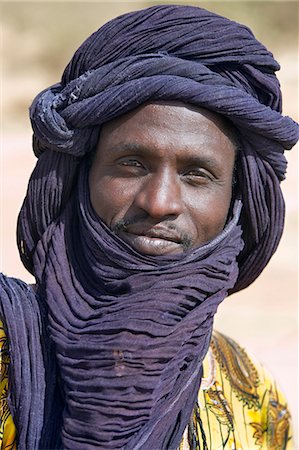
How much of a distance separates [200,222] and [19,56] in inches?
443

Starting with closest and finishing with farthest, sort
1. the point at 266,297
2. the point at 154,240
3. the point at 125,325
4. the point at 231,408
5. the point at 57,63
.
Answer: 1. the point at 125,325
2. the point at 154,240
3. the point at 231,408
4. the point at 266,297
5. the point at 57,63

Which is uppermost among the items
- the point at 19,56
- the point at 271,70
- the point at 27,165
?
the point at 19,56

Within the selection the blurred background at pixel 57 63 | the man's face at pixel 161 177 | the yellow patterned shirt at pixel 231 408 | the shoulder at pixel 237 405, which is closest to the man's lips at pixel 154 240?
the man's face at pixel 161 177

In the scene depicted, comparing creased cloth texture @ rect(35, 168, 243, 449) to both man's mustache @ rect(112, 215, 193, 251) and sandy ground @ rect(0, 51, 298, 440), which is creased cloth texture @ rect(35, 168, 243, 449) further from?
sandy ground @ rect(0, 51, 298, 440)

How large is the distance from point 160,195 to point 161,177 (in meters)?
0.06

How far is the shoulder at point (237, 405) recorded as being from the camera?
2.84 metres

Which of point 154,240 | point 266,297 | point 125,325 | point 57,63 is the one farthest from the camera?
point 57,63

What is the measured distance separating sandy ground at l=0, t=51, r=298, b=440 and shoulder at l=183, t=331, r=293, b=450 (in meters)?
2.28

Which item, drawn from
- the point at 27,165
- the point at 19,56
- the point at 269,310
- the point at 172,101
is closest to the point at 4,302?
the point at 172,101

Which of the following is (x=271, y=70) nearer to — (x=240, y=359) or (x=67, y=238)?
(x=67, y=238)

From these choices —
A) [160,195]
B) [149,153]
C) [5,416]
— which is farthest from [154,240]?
[5,416]

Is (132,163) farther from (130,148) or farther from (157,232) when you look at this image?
(157,232)

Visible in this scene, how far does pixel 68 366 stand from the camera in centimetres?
246

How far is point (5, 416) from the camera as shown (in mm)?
2506
